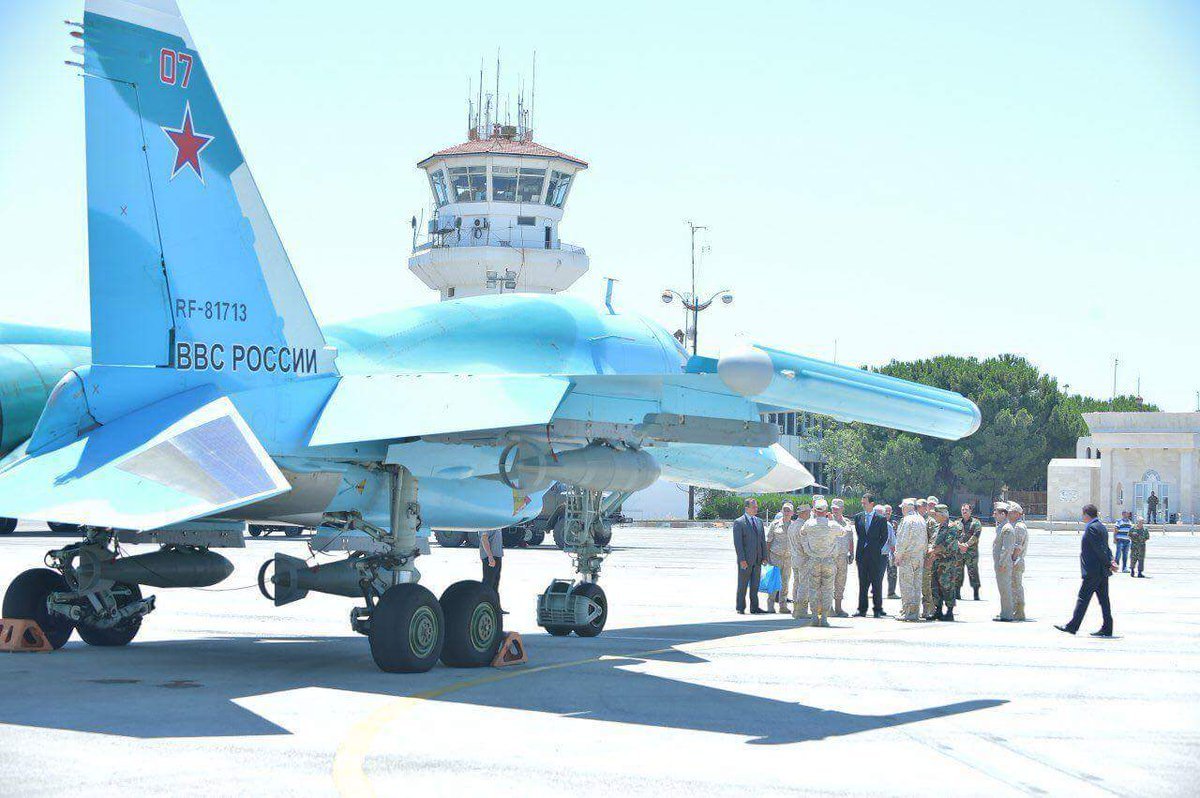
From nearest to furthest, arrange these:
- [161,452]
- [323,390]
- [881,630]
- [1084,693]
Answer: [161,452]
[1084,693]
[323,390]
[881,630]

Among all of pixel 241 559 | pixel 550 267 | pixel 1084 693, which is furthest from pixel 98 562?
pixel 550 267

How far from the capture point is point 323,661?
13.9 meters

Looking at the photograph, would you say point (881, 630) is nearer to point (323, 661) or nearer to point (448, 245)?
point (323, 661)

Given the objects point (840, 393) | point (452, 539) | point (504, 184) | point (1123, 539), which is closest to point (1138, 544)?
point (1123, 539)

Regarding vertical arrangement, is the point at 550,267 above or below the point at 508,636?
above

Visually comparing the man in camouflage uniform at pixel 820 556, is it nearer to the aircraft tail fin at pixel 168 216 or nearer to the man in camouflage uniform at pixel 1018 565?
the man in camouflage uniform at pixel 1018 565

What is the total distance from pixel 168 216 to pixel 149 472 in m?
2.91

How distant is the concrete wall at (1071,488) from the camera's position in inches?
2931

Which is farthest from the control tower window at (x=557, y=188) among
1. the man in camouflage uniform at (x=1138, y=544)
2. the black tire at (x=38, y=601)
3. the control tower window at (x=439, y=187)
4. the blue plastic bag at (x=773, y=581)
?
the black tire at (x=38, y=601)

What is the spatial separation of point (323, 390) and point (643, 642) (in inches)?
215

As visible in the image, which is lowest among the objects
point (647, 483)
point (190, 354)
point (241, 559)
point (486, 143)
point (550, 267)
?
point (241, 559)

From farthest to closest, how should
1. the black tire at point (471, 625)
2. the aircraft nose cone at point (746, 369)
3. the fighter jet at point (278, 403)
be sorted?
the black tire at point (471, 625) < the aircraft nose cone at point (746, 369) < the fighter jet at point (278, 403)

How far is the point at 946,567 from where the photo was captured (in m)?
20.0

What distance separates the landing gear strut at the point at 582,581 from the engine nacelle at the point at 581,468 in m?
2.02
